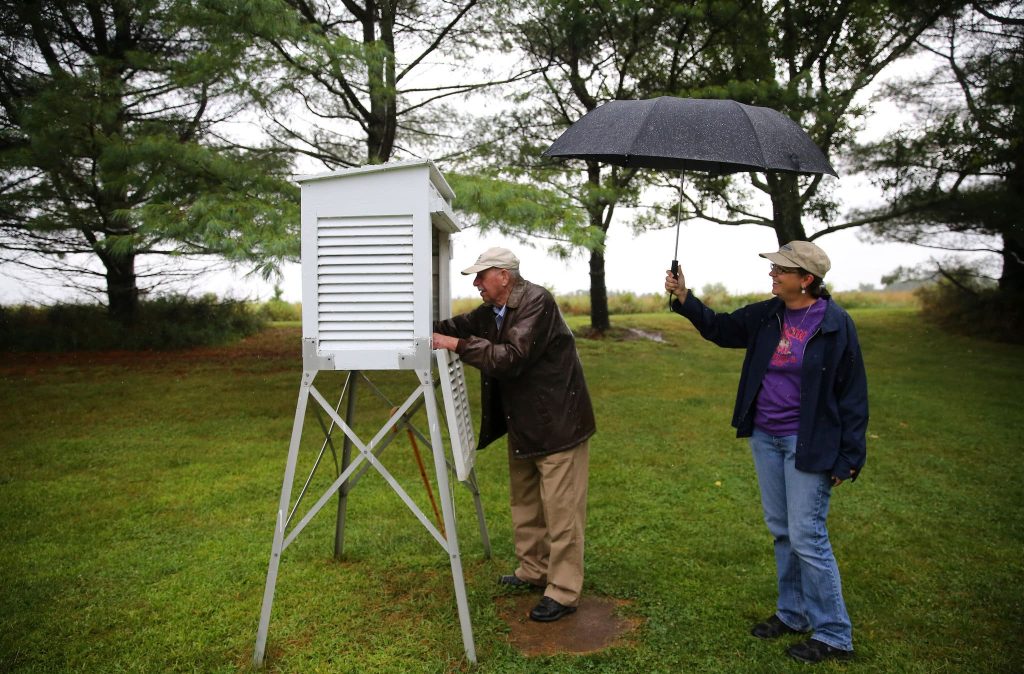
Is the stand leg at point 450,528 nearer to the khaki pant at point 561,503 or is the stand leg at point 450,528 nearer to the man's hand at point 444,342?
the man's hand at point 444,342

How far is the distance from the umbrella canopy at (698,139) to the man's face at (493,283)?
0.57 meters

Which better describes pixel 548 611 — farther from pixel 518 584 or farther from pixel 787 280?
pixel 787 280

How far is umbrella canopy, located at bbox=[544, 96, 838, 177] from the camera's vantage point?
3.31 m

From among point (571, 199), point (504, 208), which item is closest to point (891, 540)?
point (504, 208)

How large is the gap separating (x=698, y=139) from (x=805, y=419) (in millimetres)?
1248

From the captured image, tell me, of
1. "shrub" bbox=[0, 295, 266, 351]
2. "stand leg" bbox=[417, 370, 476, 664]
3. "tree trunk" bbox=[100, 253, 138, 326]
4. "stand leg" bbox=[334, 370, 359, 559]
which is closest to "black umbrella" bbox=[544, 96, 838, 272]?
"stand leg" bbox=[417, 370, 476, 664]

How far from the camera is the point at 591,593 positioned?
4.08m

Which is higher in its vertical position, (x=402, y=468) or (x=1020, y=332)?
(x=1020, y=332)

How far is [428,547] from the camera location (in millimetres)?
4762

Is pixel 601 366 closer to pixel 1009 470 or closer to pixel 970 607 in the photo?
pixel 1009 470

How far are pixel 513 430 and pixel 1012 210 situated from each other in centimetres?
1057

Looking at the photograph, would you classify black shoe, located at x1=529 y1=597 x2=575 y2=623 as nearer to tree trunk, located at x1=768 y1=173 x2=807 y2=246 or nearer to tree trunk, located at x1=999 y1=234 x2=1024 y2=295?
tree trunk, located at x1=768 y1=173 x2=807 y2=246

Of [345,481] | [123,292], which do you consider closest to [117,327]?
[123,292]

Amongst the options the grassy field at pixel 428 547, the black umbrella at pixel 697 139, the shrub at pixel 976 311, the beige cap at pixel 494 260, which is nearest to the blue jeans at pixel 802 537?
the grassy field at pixel 428 547
